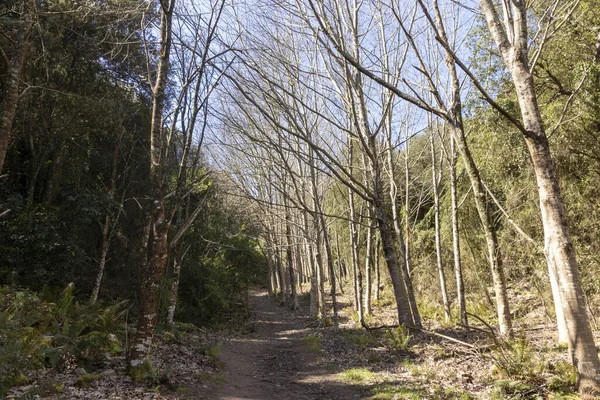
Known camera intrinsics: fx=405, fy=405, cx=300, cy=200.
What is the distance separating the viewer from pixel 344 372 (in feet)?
24.3

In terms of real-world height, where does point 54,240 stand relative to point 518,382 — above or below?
above

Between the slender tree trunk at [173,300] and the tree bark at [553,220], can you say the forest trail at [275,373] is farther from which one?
the tree bark at [553,220]

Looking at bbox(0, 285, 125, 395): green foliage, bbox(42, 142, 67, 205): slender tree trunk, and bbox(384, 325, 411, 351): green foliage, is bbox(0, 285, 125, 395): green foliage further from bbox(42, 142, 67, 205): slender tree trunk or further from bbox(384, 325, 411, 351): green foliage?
bbox(384, 325, 411, 351): green foliage

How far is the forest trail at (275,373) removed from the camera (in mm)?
6445

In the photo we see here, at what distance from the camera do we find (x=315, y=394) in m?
6.41

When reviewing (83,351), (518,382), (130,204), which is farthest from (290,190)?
(518,382)

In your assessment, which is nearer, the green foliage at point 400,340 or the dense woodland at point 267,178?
the dense woodland at point 267,178

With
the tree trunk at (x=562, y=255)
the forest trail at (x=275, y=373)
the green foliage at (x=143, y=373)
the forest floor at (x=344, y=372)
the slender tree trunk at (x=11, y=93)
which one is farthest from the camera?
the slender tree trunk at (x=11, y=93)

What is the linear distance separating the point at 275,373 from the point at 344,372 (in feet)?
5.56

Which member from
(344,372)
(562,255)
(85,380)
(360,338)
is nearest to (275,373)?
(344,372)

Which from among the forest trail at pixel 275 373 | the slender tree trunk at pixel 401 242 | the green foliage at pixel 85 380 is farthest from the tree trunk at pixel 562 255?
the green foliage at pixel 85 380

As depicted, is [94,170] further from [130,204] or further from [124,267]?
[124,267]

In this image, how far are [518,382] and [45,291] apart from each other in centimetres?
931

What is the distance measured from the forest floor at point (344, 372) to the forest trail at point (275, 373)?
0.07ft
